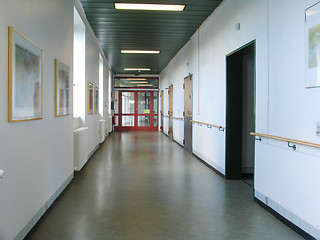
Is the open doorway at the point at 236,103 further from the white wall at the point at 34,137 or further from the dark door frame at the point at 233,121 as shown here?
the white wall at the point at 34,137

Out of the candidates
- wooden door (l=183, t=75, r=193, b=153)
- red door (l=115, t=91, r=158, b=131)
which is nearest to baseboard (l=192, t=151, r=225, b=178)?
wooden door (l=183, t=75, r=193, b=153)

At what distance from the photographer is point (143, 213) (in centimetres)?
358

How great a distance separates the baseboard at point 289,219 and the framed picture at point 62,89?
123 inches

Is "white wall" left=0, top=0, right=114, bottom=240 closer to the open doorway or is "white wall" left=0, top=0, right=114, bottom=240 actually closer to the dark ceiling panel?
the dark ceiling panel

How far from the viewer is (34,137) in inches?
122

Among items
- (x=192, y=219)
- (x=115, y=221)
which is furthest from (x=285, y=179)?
(x=115, y=221)

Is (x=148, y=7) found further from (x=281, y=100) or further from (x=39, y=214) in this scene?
(x=39, y=214)

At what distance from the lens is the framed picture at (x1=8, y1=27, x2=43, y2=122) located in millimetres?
2432

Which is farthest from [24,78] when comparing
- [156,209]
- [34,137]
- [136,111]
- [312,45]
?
[136,111]

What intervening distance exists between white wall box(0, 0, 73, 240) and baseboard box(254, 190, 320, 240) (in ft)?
9.25

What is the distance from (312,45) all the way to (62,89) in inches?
136

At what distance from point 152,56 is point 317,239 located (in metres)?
9.79

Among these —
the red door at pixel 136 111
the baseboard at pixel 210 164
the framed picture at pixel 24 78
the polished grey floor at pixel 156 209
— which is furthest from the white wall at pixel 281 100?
the red door at pixel 136 111

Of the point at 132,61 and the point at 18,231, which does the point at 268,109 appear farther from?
the point at 132,61
